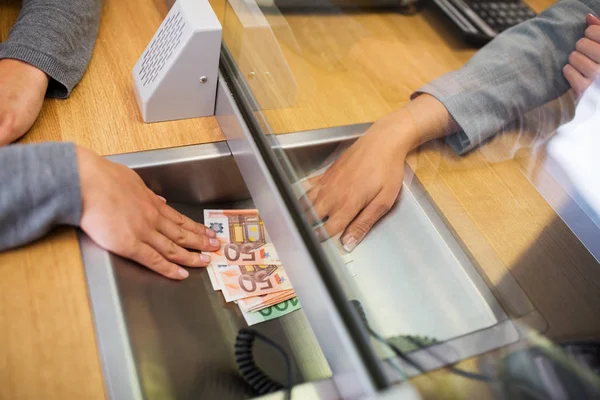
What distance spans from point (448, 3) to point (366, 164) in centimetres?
69

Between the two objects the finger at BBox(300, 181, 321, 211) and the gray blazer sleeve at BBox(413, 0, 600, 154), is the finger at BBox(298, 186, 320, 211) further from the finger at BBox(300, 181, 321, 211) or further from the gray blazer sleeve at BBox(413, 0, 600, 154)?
the gray blazer sleeve at BBox(413, 0, 600, 154)

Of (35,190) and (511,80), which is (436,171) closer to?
(511,80)

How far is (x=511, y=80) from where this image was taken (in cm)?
95

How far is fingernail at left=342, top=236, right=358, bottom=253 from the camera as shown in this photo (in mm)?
667

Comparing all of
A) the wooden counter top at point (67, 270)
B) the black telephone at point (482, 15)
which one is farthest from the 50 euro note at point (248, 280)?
the black telephone at point (482, 15)

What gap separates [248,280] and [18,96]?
1.49 feet

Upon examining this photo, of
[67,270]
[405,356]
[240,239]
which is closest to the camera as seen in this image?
[405,356]

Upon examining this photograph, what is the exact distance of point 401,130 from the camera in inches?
34.1

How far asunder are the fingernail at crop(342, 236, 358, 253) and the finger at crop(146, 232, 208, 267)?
0.77 feet

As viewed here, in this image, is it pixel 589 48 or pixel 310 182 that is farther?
pixel 589 48

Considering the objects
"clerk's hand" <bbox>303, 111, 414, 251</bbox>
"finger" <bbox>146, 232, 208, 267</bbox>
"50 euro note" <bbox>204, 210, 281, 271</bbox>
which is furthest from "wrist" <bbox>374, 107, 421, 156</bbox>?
"finger" <bbox>146, 232, 208, 267</bbox>

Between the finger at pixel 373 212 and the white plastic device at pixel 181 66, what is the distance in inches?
13.2

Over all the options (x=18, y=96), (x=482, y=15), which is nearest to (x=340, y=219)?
(x=18, y=96)

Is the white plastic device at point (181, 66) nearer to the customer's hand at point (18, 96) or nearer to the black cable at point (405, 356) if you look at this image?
the customer's hand at point (18, 96)
